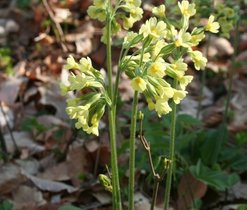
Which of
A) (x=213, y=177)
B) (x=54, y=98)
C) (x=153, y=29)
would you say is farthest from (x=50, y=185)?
(x=153, y=29)

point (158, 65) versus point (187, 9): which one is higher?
point (187, 9)

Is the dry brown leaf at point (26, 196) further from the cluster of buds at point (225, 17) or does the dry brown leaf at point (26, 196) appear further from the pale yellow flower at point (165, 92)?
the cluster of buds at point (225, 17)

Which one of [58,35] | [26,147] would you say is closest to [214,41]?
[58,35]

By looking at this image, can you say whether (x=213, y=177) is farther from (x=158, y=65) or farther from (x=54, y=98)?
(x=54, y=98)

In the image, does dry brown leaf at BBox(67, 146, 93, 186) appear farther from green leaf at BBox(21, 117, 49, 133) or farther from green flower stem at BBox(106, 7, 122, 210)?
green flower stem at BBox(106, 7, 122, 210)

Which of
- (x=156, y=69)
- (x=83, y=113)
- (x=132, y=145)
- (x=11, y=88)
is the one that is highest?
(x=156, y=69)

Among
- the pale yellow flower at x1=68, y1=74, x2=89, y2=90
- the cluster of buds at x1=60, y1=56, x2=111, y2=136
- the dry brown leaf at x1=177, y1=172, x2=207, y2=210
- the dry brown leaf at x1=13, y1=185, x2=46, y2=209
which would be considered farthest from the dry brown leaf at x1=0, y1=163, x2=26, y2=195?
the pale yellow flower at x1=68, y1=74, x2=89, y2=90

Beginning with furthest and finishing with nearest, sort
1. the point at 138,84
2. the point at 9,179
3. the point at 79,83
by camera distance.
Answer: the point at 9,179
the point at 79,83
the point at 138,84

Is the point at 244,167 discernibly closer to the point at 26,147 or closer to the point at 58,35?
the point at 26,147
